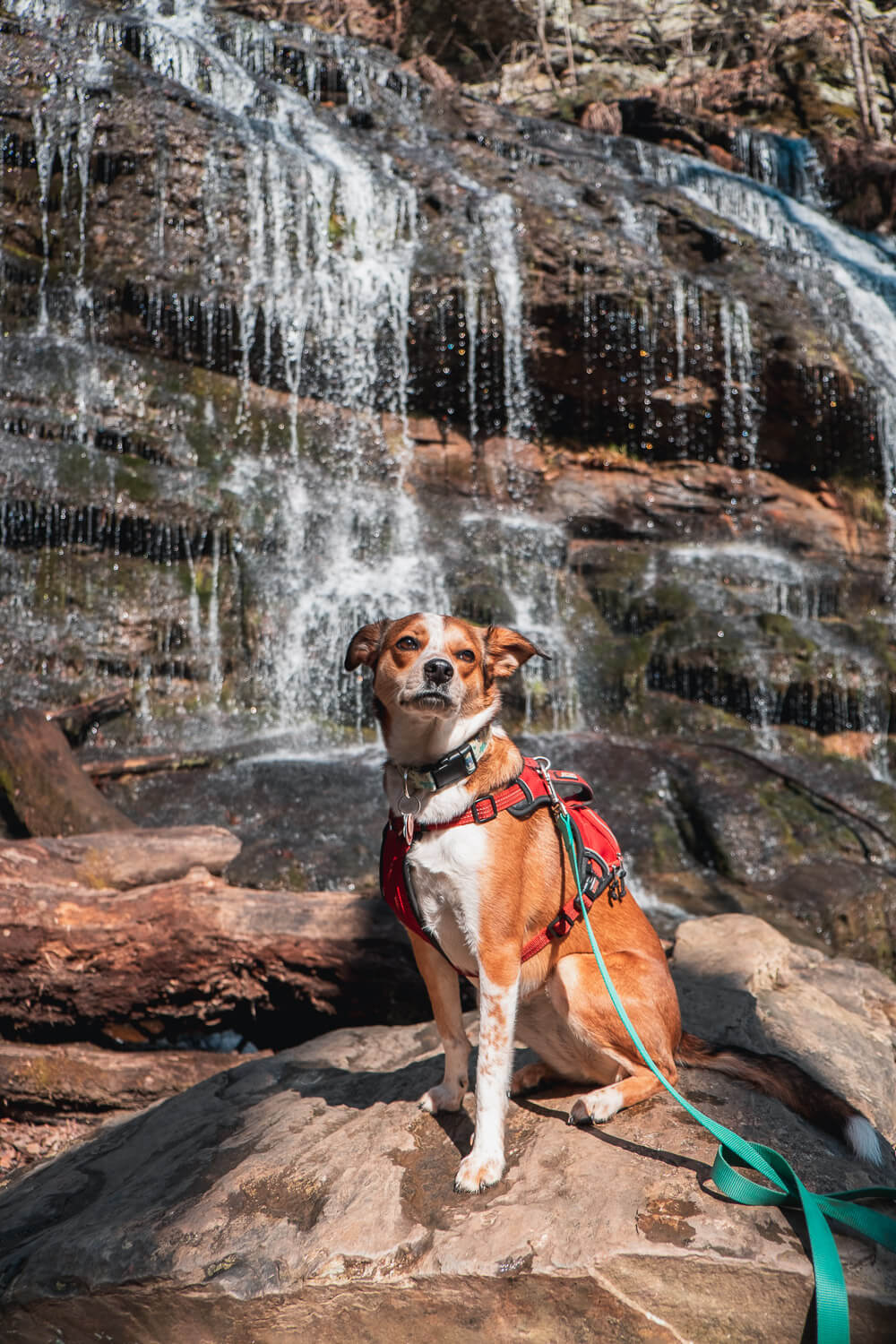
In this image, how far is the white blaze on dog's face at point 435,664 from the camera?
2.77 meters

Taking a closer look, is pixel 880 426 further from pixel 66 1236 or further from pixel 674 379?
pixel 66 1236

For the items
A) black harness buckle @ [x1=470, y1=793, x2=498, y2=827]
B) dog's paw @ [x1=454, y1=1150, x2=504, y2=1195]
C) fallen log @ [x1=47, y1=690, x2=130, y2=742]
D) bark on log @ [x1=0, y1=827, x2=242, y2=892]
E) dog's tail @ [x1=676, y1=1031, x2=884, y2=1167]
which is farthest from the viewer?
fallen log @ [x1=47, y1=690, x2=130, y2=742]

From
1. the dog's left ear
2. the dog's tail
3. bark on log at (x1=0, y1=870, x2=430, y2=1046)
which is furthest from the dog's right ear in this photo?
bark on log at (x1=0, y1=870, x2=430, y2=1046)

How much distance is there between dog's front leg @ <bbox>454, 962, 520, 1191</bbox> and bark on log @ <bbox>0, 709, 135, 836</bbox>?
402cm

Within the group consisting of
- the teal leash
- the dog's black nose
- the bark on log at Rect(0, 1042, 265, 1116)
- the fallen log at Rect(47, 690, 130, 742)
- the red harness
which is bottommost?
the bark on log at Rect(0, 1042, 265, 1116)

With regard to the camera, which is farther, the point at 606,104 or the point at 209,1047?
the point at 606,104

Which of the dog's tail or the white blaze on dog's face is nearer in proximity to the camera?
the dog's tail

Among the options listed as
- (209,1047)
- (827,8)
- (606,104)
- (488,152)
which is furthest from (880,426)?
(827,8)

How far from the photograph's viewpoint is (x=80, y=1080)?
14.5ft

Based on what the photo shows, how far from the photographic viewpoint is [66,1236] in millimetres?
2588

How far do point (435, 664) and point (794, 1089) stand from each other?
5.40 ft

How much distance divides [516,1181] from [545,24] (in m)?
28.0

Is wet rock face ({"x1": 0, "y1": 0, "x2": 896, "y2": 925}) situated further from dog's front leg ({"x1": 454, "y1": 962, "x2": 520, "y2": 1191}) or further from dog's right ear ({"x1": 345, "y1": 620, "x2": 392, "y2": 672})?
dog's front leg ({"x1": 454, "y1": 962, "x2": 520, "y2": 1191})

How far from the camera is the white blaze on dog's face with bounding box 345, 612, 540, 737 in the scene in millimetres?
2766
